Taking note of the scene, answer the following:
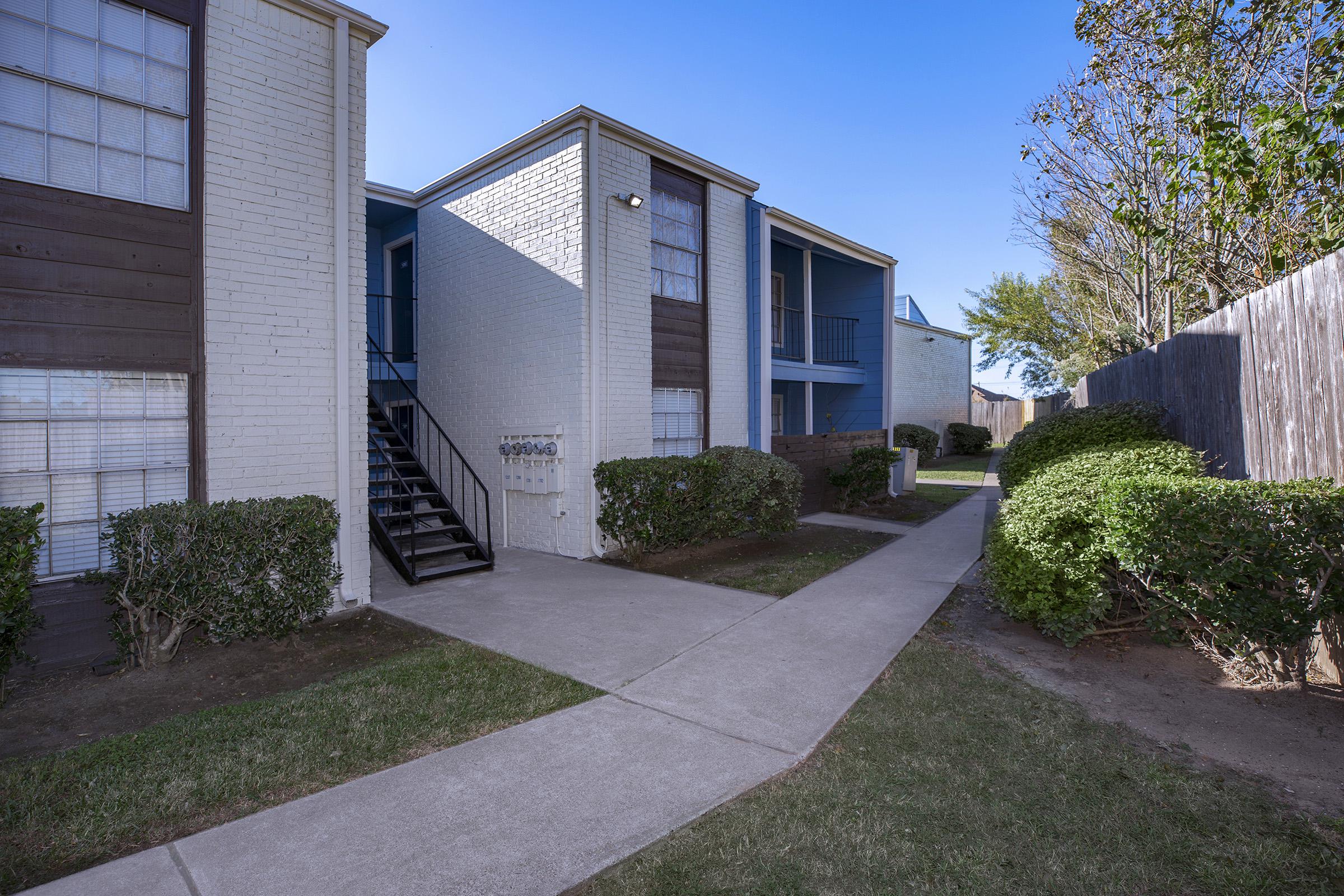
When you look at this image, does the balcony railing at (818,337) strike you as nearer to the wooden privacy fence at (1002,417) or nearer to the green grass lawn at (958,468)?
the green grass lawn at (958,468)

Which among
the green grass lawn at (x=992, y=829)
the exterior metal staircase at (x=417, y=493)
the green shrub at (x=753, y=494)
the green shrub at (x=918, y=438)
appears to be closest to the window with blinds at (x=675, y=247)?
the green shrub at (x=753, y=494)

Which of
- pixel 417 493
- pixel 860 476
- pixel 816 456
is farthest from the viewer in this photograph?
pixel 860 476

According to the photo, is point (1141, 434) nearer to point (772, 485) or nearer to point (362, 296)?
point (772, 485)

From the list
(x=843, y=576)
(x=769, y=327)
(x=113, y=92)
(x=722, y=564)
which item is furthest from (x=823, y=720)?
(x=769, y=327)

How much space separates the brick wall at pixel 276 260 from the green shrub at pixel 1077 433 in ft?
22.1

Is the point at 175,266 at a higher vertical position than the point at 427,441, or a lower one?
higher

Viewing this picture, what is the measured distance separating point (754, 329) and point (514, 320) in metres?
4.04

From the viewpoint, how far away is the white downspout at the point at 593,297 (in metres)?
8.62

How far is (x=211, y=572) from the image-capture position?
16.1ft

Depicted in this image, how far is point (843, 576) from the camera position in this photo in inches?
306

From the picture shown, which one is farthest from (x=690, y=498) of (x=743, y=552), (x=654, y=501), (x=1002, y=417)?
(x=1002, y=417)

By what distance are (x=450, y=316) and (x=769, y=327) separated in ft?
16.8

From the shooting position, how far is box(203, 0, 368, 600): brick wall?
5793 millimetres

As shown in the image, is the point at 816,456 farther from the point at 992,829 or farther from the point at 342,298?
the point at 992,829
